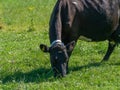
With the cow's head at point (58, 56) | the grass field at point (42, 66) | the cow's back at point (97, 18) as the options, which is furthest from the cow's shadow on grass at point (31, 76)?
the cow's back at point (97, 18)

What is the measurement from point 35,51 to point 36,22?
684 cm

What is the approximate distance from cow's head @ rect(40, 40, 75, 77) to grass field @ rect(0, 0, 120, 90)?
0.22m

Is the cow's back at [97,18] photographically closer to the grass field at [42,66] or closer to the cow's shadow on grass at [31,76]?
the grass field at [42,66]

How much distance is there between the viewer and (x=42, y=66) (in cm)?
1320

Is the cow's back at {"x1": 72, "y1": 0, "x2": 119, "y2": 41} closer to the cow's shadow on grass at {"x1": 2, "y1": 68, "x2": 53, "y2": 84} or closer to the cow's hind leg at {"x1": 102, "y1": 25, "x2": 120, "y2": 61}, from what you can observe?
the cow's hind leg at {"x1": 102, "y1": 25, "x2": 120, "y2": 61}

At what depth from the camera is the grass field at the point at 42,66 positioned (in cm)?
1115

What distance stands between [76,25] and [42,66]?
1.66 m

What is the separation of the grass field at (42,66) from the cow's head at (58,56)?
223mm

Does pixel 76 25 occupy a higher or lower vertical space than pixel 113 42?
higher

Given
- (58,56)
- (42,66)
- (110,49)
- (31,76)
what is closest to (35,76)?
(31,76)

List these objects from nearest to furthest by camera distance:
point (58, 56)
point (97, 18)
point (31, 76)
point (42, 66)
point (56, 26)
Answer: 1. point (58, 56)
2. point (56, 26)
3. point (31, 76)
4. point (97, 18)
5. point (42, 66)

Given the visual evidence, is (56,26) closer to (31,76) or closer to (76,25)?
(76,25)

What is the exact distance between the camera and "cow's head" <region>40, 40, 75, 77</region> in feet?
36.8

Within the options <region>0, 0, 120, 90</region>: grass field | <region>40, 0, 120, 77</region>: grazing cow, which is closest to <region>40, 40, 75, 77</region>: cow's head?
<region>40, 0, 120, 77</region>: grazing cow
